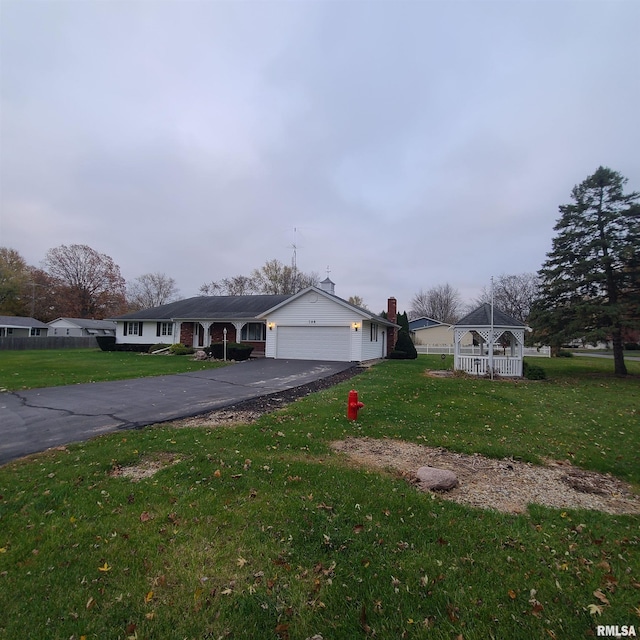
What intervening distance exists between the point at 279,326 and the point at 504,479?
61.0 feet

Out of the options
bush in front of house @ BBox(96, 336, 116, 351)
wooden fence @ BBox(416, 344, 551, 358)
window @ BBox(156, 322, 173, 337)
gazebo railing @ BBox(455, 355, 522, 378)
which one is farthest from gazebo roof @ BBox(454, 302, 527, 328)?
bush in front of house @ BBox(96, 336, 116, 351)

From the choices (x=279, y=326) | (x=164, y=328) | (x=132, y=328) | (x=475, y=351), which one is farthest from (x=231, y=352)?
(x=475, y=351)

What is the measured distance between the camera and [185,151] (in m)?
16.1

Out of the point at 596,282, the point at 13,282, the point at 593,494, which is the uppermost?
the point at 13,282

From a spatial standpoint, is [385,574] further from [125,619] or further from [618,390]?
[618,390]

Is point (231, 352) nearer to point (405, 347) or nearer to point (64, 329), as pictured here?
point (405, 347)

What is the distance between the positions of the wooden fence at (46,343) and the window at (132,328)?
30.5ft

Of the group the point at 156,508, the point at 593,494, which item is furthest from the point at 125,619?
the point at 593,494

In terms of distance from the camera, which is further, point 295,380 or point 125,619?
point 295,380

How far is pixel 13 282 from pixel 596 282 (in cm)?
6184

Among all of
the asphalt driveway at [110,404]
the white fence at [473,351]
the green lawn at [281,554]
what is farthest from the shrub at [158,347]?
the green lawn at [281,554]

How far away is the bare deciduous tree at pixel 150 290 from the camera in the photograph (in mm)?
59312

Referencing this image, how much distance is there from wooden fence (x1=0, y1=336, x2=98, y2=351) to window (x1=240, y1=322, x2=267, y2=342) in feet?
70.0

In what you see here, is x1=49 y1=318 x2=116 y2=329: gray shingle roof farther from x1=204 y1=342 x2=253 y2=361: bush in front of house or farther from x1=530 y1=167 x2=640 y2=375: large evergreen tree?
x1=530 y1=167 x2=640 y2=375: large evergreen tree
